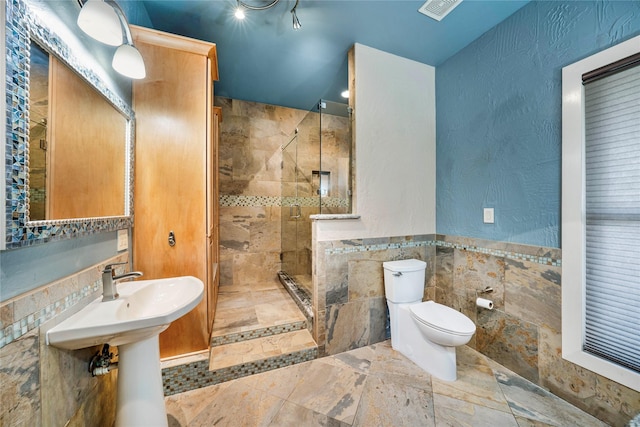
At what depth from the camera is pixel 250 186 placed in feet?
10.4

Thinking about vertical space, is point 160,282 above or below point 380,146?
below

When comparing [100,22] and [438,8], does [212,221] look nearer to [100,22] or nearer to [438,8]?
[100,22]

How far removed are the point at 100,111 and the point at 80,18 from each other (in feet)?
1.40

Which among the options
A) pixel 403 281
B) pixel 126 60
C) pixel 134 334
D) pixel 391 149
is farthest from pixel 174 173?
pixel 403 281

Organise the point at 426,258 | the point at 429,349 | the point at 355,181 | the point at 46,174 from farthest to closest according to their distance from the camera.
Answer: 1. the point at 426,258
2. the point at 355,181
3. the point at 429,349
4. the point at 46,174

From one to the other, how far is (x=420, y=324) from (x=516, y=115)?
5.59 ft

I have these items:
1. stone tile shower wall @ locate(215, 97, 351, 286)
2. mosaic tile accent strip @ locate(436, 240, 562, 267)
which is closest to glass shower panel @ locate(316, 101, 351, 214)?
stone tile shower wall @ locate(215, 97, 351, 286)

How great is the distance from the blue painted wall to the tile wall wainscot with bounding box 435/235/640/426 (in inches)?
5.7


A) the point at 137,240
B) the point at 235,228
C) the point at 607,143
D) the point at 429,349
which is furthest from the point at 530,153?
the point at 235,228

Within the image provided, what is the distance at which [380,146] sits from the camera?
2088mm

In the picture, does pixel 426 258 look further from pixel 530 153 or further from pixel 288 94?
pixel 288 94

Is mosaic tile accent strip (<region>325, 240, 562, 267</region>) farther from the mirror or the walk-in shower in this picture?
the mirror

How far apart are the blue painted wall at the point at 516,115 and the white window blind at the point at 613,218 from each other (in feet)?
0.49

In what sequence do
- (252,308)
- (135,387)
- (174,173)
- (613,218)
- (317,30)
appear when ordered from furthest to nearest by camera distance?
(252,308)
(317,30)
(174,173)
(613,218)
(135,387)
